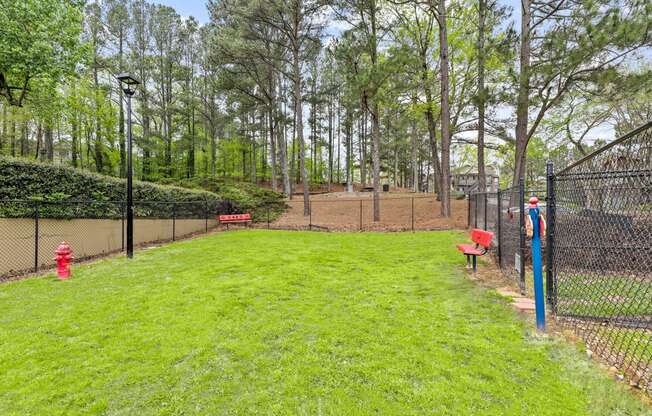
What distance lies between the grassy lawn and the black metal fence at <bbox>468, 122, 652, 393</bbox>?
1.59ft

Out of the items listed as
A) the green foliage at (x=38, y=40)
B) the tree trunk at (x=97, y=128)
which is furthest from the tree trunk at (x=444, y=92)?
the tree trunk at (x=97, y=128)

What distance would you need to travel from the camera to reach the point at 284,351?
9.41ft

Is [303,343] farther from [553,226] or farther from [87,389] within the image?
[553,226]

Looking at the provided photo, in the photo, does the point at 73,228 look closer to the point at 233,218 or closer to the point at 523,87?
the point at 233,218

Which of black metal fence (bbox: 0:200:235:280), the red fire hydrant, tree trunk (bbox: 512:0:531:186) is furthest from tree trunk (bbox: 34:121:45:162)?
tree trunk (bbox: 512:0:531:186)

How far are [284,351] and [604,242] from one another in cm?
393

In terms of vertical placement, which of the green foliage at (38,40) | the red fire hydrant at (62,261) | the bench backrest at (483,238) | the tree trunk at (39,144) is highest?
the green foliage at (38,40)

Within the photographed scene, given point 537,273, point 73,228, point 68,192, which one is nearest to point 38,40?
point 68,192

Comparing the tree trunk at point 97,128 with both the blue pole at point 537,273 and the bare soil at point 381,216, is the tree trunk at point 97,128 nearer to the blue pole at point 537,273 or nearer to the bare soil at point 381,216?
the bare soil at point 381,216

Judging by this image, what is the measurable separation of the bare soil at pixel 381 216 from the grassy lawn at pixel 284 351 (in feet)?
22.1

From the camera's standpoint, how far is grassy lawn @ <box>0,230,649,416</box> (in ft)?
7.09

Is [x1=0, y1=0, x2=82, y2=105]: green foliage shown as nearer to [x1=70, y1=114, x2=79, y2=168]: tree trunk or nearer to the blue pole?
[x1=70, y1=114, x2=79, y2=168]: tree trunk

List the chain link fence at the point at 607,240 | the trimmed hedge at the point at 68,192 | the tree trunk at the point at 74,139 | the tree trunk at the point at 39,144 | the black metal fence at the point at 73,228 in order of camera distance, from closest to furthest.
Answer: the chain link fence at the point at 607,240 < the black metal fence at the point at 73,228 < the trimmed hedge at the point at 68,192 < the tree trunk at the point at 39,144 < the tree trunk at the point at 74,139

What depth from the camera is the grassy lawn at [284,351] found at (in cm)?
216
